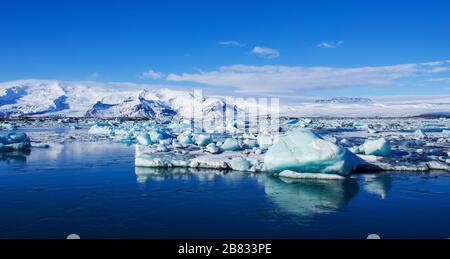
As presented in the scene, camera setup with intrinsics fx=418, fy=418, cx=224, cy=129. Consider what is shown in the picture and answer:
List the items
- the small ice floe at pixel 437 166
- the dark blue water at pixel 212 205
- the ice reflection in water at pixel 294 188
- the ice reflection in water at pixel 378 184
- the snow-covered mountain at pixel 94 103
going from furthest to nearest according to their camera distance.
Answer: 1. the snow-covered mountain at pixel 94 103
2. the small ice floe at pixel 437 166
3. the ice reflection in water at pixel 378 184
4. the ice reflection in water at pixel 294 188
5. the dark blue water at pixel 212 205

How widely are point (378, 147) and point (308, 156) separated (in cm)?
316

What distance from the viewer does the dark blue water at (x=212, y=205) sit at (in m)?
5.27

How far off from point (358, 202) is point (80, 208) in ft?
14.3

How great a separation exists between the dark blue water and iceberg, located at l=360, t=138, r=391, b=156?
1.84m

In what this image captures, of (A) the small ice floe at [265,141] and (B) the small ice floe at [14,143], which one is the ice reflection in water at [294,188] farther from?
(B) the small ice floe at [14,143]

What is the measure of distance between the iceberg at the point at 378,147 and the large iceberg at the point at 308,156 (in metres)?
1.77

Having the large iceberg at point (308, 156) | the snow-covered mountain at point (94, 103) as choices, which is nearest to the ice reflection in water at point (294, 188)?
the large iceberg at point (308, 156)

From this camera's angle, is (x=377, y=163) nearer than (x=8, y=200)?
No

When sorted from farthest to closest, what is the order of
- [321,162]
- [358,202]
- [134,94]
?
[134,94] → [321,162] → [358,202]

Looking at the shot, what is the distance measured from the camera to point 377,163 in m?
9.94

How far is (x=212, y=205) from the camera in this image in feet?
21.5
